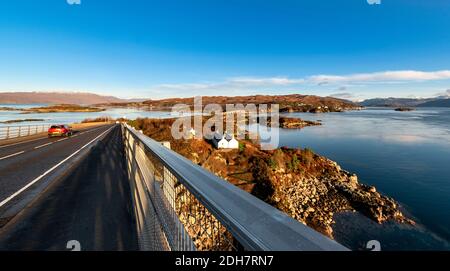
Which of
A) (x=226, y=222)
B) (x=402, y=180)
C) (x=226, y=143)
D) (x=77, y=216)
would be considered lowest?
(x=402, y=180)

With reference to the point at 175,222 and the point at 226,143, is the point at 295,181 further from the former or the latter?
the point at 175,222

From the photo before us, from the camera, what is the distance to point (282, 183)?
129 feet

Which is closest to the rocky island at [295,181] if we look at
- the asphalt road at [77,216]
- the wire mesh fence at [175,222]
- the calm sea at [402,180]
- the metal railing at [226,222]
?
the calm sea at [402,180]

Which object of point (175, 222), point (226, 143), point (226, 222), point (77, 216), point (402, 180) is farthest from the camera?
point (226, 143)

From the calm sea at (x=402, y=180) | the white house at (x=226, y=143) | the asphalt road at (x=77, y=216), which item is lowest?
the calm sea at (x=402, y=180)

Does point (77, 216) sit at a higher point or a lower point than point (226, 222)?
lower

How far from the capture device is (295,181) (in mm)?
41312

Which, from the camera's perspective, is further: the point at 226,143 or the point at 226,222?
the point at 226,143

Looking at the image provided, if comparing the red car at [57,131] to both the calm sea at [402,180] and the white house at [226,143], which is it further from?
the calm sea at [402,180]

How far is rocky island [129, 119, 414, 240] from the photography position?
106 ft

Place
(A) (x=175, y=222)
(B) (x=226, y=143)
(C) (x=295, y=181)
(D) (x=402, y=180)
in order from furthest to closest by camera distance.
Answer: (B) (x=226, y=143)
(C) (x=295, y=181)
(D) (x=402, y=180)
(A) (x=175, y=222)

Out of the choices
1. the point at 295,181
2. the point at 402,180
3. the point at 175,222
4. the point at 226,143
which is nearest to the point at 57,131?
the point at 226,143

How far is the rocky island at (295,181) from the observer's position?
32188 mm
